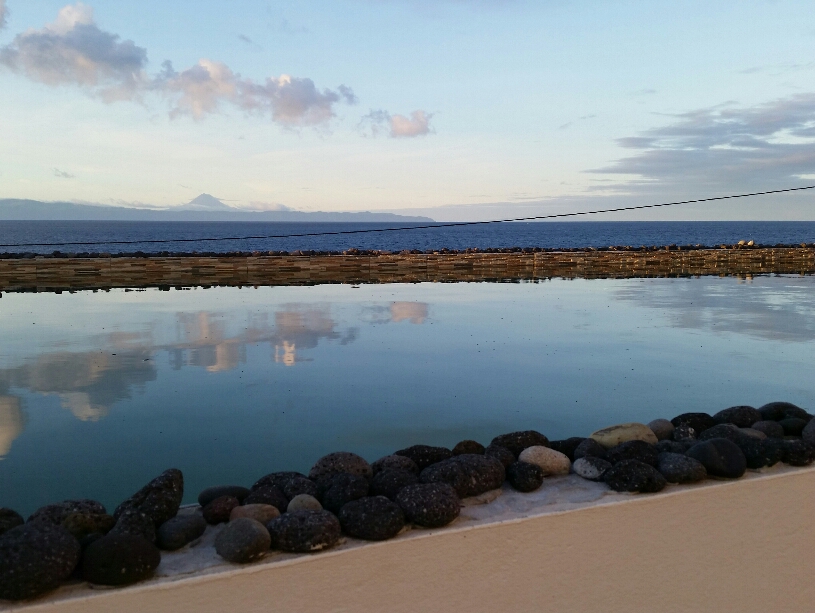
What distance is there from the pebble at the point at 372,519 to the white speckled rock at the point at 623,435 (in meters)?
1.31

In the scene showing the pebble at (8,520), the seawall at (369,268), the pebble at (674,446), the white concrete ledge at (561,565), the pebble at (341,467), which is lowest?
the white concrete ledge at (561,565)

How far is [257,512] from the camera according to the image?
2375 millimetres

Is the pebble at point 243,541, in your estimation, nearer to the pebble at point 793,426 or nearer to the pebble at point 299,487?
the pebble at point 299,487

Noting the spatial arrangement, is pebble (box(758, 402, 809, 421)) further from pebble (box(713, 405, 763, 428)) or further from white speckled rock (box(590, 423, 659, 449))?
white speckled rock (box(590, 423, 659, 449))

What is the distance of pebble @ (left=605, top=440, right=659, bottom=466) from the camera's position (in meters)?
2.88

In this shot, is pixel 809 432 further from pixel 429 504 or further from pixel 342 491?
pixel 342 491

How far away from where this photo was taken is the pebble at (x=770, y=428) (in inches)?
131

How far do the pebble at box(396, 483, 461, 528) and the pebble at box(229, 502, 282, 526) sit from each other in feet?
1.46

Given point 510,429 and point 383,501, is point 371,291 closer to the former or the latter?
point 510,429

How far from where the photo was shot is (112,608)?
1898 mm

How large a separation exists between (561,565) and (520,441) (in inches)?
32.0

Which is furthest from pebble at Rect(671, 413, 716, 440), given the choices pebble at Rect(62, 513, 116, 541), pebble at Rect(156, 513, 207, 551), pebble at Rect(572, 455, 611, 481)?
pebble at Rect(62, 513, 116, 541)

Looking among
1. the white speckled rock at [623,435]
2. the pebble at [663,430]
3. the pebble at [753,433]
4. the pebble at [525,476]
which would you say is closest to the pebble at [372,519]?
the pebble at [525,476]

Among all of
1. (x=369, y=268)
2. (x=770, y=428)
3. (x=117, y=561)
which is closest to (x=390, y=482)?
(x=117, y=561)
